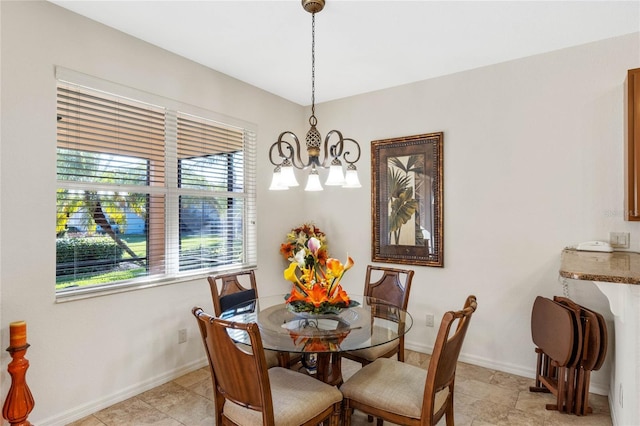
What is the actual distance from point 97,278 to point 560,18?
3682mm

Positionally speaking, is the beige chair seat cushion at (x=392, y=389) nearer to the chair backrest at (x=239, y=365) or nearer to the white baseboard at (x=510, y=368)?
the chair backrest at (x=239, y=365)

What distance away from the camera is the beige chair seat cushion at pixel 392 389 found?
5.57 feet

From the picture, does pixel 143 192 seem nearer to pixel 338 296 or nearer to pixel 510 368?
pixel 338 296

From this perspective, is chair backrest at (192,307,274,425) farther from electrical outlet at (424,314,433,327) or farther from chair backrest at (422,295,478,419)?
electrical outlet at (424,314,433,327)

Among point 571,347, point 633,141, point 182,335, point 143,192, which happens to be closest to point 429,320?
point 571,347

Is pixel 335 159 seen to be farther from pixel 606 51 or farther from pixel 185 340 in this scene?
pixel 606 51

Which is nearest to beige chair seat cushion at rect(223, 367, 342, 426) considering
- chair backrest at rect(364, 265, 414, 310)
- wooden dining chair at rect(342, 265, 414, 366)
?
wooden dining chair at rect(342, 265, 414, 366)

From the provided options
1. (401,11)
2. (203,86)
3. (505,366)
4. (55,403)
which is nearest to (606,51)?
(401,11)

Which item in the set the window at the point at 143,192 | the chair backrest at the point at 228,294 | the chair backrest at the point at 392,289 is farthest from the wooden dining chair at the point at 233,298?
the chair backrest at the point at 392,289

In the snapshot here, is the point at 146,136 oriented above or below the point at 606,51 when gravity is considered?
below

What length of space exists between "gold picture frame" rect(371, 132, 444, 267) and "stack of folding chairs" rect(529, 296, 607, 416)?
1033mm

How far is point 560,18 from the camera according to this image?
7.79 ft

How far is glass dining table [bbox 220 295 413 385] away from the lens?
1.74 metres

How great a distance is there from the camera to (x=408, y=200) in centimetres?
352
